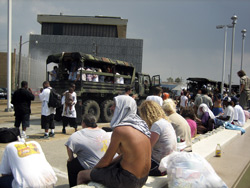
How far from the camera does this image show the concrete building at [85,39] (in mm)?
48781

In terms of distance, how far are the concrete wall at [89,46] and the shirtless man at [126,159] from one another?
4675 centimetres

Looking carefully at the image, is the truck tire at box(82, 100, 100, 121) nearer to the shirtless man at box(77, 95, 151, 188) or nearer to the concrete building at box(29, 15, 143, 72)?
the shirtless man at box(77, 95, 151, 188)

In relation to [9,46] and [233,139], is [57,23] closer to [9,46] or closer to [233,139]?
[9,46]

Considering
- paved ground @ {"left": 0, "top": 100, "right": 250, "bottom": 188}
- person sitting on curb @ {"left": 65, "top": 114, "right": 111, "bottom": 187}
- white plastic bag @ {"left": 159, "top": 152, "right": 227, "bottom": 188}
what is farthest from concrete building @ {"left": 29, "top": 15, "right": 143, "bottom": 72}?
white plastic bag @ {"left": 159, "top": 152, "right": 227, "bottom": 188}

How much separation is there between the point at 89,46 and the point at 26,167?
4862 cm

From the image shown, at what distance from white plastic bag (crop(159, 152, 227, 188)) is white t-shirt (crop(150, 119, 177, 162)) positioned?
40 cm

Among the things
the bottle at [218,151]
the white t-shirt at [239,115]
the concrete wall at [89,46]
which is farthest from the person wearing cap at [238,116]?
the concrete wall at [89,46]

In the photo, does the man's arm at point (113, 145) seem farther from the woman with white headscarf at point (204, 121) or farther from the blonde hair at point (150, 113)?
the woman with white headscarf at point (204, 121)

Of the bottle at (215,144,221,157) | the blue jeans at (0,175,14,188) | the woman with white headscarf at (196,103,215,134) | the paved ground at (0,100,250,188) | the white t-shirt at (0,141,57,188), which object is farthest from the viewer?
the woman with white headscarf at (196,103,215,134)

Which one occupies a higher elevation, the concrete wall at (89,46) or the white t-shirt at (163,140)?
the concrete wall at (89,46)

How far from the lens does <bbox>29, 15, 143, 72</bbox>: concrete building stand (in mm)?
48781

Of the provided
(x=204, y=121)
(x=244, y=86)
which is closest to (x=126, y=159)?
(x=204, y=121)

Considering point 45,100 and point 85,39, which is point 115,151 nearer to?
point 45,100

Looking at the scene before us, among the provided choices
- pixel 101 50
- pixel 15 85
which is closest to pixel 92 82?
pixel 15 85
